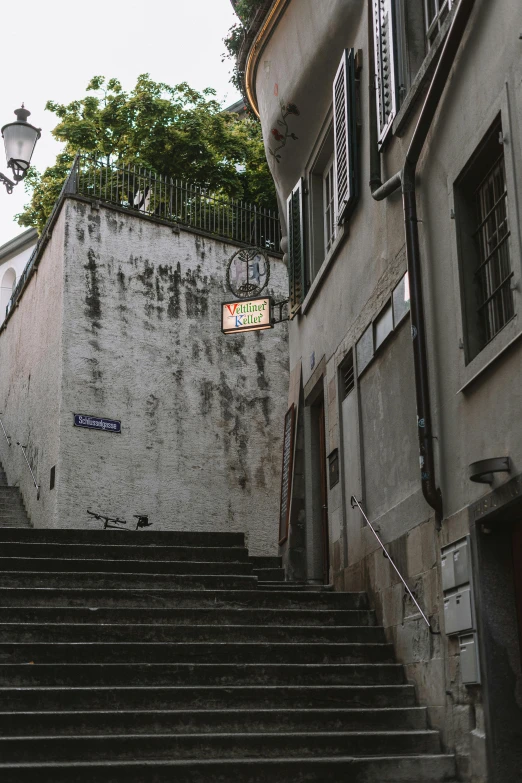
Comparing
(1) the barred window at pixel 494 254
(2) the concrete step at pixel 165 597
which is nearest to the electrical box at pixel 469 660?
(1) the barred window at pixel 494 254

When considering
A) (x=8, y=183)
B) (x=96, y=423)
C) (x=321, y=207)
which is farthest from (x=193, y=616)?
(x=96, y=423)

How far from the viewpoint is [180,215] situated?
16844 millimetres

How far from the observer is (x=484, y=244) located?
6.87m

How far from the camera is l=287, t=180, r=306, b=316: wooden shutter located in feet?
41.5

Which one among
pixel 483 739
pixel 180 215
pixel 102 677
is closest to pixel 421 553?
pixel 483 739

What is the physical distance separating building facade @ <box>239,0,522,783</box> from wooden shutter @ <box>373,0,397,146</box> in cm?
3

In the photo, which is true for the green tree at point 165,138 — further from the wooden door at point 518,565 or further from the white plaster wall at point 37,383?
the wooden door at point 518,565

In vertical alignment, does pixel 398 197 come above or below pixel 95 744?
above

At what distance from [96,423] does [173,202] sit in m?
4.36

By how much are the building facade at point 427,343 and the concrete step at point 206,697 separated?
391mm

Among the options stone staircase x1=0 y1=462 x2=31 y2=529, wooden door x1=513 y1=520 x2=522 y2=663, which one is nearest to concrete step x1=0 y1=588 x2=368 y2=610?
wooden door x1=513 y1=520 x2=522 y2=663

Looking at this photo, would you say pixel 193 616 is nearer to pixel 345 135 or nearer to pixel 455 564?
pixel 455 564

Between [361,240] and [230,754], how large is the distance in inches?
204

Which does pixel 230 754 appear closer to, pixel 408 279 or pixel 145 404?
pixel 408 279
